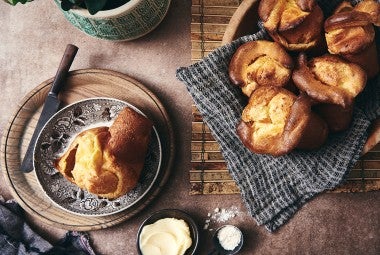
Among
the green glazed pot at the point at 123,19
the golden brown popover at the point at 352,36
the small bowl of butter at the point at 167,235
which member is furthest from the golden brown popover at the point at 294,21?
the small bowl of butter at the point at 167,235

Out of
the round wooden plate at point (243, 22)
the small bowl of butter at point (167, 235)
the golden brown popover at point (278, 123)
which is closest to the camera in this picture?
the golden brown popover at point (278, 123)

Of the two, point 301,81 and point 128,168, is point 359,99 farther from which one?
point 128,168

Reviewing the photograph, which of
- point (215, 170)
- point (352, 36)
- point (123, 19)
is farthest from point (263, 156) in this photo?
point (123, 19)

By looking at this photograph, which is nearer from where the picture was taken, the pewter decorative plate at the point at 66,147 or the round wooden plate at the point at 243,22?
the round wooden plate at the point at 243,22

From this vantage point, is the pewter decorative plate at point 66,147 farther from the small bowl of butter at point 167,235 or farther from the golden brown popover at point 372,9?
the golden brown popover at point 372,9

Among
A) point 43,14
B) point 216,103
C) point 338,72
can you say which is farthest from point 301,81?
point 43,14

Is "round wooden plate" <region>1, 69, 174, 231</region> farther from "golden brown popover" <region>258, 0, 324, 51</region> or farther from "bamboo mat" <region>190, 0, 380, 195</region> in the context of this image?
"golden brown popover" <region>258, 0, 324, 51</region>

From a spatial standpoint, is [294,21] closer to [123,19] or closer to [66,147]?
[123,19]
